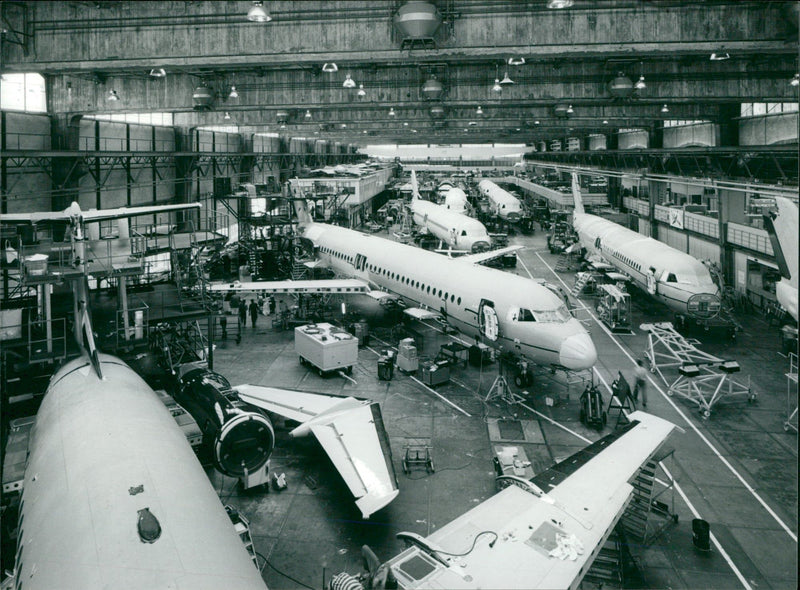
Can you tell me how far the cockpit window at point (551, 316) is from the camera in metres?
23.1

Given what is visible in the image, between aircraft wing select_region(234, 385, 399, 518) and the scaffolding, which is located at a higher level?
aircraft wing select_region(234, 385, 399, 518)

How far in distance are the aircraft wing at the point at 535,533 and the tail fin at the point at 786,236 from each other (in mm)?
5593

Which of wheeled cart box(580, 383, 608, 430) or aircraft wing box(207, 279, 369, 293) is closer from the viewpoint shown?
wheeled cart box(580, 383, 608, 430)

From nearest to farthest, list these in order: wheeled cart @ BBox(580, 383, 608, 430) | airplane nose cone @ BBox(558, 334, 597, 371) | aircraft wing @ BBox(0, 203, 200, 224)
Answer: aircraft wing @ BBox(0, 203, 200, 224) < wheeled cart @ BBox(580, 383, 608, 430) < airplane nose cone @ BBox(558, 334, 597, 371)

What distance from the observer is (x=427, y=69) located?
98.5 feet

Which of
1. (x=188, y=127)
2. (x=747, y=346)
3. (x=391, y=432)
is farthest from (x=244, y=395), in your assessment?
(x=188, y=127)

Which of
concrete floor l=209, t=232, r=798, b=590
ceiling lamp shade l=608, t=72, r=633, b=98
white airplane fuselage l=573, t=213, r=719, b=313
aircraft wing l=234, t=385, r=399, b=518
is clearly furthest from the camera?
white airplane fuselage l=573, t=213, r=719, b=313

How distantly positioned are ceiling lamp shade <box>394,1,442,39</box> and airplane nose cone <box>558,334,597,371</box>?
1232cm

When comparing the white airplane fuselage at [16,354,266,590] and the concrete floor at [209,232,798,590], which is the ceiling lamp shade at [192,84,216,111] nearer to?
the concrete floor at [209,232,798,590]

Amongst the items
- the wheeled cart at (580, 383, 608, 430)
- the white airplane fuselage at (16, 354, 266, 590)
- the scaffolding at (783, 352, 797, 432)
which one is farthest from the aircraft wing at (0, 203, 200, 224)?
the scaffolding at (783, 352, 797, 432)

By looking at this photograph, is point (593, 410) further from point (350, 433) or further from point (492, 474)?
point (350, 433)

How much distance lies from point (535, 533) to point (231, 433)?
8.19m

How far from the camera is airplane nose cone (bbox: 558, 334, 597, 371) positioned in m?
21.9

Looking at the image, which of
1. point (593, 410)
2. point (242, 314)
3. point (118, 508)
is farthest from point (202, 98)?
point (118, 508)
